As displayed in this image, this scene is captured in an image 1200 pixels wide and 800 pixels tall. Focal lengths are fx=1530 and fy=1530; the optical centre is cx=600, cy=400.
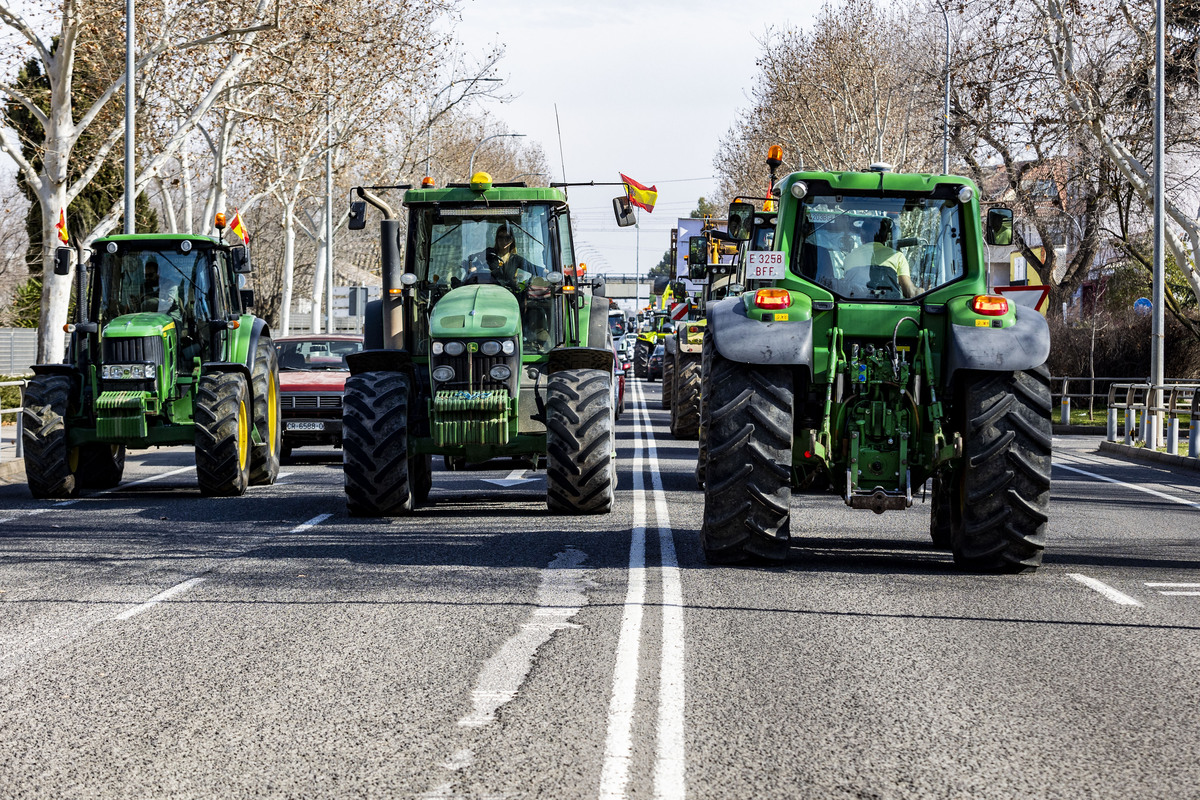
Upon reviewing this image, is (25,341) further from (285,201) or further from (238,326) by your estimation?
(238,326)

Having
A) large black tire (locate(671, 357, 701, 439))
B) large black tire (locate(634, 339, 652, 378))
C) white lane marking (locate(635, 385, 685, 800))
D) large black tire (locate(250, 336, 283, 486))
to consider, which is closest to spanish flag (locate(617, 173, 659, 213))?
large black tire (locate(671, 357, 701, 439))

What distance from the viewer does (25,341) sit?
48.3 m

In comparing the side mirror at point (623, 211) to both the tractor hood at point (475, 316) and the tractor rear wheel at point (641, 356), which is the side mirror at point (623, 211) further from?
the tractor rear wheel at point (641, 356)

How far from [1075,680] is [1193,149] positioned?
29.0 metres

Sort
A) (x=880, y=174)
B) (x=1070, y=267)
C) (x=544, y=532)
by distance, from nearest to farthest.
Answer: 1. (x=880, y=174)
2. (x=544, y=532)
3. (x=1070, y=267)

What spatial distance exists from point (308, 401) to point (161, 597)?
11491mm

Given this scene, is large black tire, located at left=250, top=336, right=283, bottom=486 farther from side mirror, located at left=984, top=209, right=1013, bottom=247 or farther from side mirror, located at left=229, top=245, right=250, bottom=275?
side mirror, located at left=984, top=209, right=1013, bottom=247

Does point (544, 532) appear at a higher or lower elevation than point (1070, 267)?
lower

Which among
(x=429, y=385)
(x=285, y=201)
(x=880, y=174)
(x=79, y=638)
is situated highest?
(x=285, y=201)

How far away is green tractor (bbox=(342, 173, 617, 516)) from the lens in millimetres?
12711

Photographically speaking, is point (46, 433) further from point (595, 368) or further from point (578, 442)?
point (578, 442)

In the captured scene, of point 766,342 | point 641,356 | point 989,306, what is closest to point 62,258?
point 766,342

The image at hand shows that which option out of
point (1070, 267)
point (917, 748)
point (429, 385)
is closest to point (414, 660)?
point (917, 748)

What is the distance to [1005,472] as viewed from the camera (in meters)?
10.0
